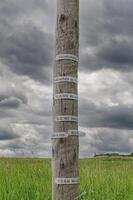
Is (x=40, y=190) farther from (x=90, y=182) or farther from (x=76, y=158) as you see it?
(x=76, y=158)

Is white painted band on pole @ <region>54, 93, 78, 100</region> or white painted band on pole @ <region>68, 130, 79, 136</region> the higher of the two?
white painted band on pole @ <region>54, 93, 78, 100</region>

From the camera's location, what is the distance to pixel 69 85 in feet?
15.0

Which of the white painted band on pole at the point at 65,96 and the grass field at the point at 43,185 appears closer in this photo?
the white painted band on pole at the point at 65,96

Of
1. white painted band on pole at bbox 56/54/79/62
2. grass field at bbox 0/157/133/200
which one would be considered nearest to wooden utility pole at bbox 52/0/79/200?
white painted band on pole at bbox 56/54/79/62

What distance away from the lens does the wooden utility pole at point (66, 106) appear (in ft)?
14.8

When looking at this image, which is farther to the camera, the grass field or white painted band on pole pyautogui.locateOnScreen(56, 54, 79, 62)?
the grass field

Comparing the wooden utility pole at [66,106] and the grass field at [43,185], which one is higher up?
the wooden utility pole at [66,106]

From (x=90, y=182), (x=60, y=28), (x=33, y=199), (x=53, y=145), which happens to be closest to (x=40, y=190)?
(x=33, y=199)

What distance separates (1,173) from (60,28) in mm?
5583

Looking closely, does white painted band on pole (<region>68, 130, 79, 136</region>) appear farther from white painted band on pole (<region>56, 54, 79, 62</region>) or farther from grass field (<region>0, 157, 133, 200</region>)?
grass field (<region>0, 157, 133, 200</region>)

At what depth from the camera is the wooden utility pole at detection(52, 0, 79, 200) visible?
4508 mm

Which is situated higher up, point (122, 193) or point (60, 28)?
point (60, 28)

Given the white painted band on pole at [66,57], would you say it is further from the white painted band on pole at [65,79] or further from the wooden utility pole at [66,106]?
the white painted band on pole at [65,79]

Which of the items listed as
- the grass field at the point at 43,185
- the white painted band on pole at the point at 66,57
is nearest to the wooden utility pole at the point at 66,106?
the white painted band on pole at the point at 66,57
